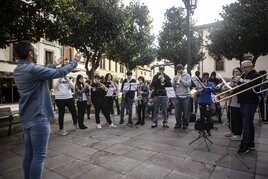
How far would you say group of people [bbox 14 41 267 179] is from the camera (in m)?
2.68

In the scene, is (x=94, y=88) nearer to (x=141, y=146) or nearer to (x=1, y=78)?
(x=141, y=146)

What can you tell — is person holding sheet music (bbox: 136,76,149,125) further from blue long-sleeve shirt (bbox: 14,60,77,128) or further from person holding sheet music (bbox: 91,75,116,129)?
blue long-sleeve shirt (bbox: 14,60,77,128)

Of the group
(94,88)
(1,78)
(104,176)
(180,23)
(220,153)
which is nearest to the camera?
(104,176)

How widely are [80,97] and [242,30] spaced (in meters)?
13.8

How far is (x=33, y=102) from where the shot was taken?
2.71m

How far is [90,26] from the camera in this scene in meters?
12.3

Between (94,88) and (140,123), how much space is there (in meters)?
2.18

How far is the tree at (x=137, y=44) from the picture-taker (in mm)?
20031

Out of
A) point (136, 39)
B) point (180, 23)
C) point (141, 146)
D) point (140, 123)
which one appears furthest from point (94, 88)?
point (180, 23)

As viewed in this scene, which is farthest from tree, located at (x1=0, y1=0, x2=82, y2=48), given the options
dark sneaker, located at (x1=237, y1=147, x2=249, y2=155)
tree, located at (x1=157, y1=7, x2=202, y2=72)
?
tree, located at (x1=157, y1=7, x2=202, y2=72)

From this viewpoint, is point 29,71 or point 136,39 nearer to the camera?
point 29,71

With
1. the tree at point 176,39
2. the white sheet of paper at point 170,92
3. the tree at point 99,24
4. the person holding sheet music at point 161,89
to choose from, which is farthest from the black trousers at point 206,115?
the tree at point 176,39

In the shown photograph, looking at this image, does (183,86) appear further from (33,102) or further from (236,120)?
(33,102)

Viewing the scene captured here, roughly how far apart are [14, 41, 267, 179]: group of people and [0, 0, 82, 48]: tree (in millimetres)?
2099
